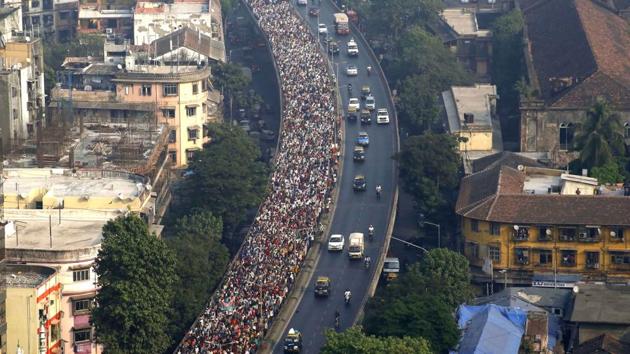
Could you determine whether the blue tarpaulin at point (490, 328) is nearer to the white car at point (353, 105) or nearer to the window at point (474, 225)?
the window at point (474, 225)

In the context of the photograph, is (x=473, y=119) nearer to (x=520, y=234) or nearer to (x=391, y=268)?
(x=391, y=268)

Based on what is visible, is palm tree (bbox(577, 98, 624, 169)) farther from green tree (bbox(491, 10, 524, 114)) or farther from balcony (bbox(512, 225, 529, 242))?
green tree (bbox(491, 10, 524, 114))

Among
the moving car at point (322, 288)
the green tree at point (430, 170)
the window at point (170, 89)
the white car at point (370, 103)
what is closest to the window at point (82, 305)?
the moving car at point (322, 288)

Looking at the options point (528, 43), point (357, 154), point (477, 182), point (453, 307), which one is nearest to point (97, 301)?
point (453, 307)

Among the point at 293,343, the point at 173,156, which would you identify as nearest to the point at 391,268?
the point at 293,343

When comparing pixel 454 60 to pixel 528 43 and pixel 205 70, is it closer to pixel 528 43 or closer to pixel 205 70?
pixel 528 43
